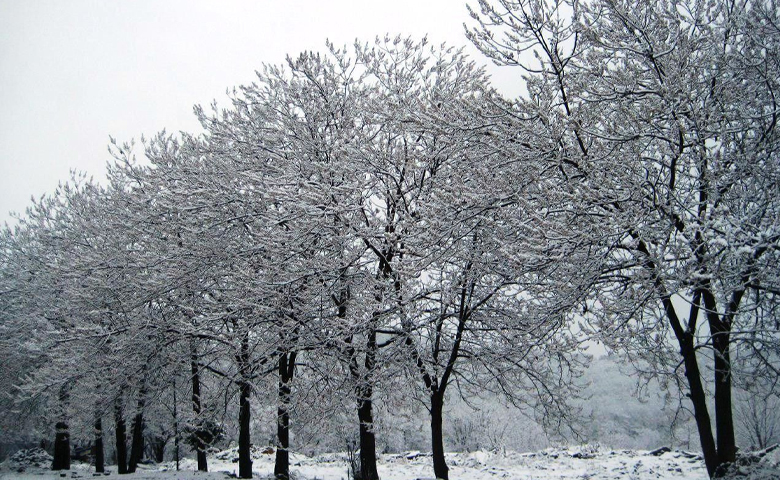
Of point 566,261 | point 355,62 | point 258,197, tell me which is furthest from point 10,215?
point 566,261

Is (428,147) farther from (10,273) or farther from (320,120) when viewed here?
(10,273)

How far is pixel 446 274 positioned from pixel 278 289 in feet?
9.26

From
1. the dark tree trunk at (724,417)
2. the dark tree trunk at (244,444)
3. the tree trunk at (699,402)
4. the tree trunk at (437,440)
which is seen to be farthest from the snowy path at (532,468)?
the dark tree trunk at (724,417)

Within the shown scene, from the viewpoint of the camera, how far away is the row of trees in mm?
4363

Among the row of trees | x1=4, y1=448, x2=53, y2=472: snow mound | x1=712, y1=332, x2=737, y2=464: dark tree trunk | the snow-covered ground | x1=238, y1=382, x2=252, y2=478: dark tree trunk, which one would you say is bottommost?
x1=4, y1=448, x2=53, y2=472: snow mound

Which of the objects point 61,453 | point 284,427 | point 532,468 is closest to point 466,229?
point 284,427

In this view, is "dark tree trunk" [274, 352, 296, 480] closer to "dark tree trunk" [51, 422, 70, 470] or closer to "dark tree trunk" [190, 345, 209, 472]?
"dark tree trunk" [190, 345, 209, 472]

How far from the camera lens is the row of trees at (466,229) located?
4.36 meters

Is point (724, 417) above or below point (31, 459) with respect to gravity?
above

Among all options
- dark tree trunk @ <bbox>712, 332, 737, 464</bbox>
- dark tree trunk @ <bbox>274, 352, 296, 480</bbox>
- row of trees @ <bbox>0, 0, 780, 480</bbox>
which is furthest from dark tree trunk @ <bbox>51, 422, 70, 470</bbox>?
dark tree trunk @ <bbox>712, 332, 737, 464</bbox>

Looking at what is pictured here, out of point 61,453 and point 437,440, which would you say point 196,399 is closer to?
point 437,440

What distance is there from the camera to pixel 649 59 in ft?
15.8

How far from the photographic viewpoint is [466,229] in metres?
5.60

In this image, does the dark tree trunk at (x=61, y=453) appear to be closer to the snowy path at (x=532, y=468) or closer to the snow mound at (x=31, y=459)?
the snow mound at (x=31, y=459)
